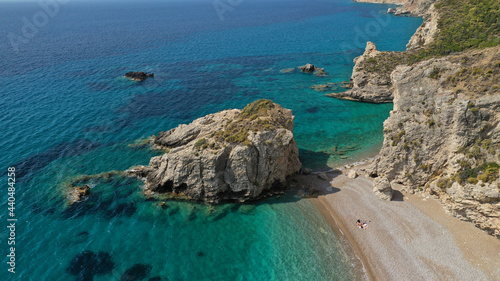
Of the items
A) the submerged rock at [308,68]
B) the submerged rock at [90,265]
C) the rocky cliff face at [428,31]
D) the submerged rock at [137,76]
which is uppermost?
the rocky cliff face at [428,31]

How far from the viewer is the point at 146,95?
84312 mm

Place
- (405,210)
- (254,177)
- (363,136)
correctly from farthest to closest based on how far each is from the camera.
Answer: (363,136), (254,177), (405,210)

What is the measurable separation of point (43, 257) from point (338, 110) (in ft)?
215

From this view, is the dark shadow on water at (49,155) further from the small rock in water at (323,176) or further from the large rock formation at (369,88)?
the large rock formation at (369,88)

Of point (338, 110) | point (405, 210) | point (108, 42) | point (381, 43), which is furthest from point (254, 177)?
point (108, 42)

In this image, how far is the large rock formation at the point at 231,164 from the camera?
41719mm

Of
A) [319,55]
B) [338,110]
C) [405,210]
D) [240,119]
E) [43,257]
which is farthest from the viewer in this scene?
[319,55]

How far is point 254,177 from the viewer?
139ft

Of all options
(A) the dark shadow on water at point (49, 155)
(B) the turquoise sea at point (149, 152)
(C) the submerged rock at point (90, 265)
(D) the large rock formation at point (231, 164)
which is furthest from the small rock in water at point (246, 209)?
(A) the dark shadow on water at point (49, 155)

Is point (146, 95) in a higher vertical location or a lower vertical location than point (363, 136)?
higher

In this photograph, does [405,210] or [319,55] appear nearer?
[405,210]

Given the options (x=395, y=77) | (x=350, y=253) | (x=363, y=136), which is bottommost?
(x=350, y=253)

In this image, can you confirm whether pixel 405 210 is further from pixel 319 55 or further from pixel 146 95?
pixel 319 55

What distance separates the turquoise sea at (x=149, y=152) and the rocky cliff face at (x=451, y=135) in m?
11.8
